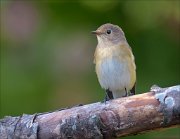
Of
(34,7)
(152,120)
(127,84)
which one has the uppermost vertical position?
(34,7)

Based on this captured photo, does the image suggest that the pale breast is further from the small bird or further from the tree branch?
the tree branch

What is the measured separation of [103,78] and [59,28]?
3.54 ft

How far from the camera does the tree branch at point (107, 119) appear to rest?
4410mm

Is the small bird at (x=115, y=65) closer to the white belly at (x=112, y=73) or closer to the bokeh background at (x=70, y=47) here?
the white belly at (x=112, y=73)

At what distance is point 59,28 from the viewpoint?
277 inches

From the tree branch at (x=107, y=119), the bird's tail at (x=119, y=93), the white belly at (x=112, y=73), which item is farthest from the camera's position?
the bird's tail at (x=119, y=93)

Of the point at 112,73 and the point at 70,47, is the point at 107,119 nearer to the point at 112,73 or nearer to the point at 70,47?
the point at 112,73

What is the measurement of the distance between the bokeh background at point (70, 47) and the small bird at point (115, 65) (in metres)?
0.22

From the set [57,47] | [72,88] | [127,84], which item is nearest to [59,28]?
[57,47]

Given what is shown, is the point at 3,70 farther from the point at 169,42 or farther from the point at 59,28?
the point at 169,42

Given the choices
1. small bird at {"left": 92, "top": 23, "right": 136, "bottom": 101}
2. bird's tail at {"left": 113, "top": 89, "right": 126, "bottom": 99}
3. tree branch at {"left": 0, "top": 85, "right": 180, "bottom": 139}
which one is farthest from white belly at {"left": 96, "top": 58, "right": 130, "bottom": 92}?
tree branch at {"left": 0, "top": 85, "right": 180, "bottom": 139}

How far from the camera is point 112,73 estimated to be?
20.4 ft

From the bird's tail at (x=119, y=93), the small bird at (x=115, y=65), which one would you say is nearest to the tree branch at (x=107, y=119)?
the small bird at (x=115, y=65)

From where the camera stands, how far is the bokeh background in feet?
21.6
